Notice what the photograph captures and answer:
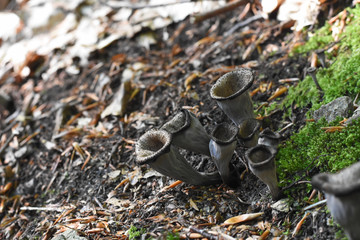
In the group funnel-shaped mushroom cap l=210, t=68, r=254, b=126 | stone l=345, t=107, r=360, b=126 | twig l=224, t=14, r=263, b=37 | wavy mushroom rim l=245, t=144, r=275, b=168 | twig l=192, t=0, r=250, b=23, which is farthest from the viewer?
twig l=192, t=0, r=250, b=23

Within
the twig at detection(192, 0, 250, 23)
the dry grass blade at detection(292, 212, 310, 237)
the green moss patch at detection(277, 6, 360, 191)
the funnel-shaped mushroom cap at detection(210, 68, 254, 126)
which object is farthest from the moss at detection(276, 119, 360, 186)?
the twig at detection(192, 0, 250, 23)

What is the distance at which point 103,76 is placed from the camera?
17.7ft

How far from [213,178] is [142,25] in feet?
12.1

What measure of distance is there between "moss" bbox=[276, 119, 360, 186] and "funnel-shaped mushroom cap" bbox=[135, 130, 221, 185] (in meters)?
0.66

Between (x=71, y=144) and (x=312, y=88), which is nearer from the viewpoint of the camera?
(x=312, y=88)

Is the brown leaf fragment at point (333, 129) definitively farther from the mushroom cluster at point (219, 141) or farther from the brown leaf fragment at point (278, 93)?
the brown leaf fragment at point (278, 93)

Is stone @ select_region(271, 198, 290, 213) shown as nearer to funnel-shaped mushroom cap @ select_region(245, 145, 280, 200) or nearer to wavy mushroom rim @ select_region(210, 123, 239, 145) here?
funnel-shaped mushroom cap @ select_region(245, 145, 280, 200)

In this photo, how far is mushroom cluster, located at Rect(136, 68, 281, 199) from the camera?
2707 millimetres

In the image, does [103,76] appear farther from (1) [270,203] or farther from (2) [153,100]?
(1) [270,203]

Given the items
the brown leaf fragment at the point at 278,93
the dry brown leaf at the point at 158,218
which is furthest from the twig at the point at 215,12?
the dry brown leaf at the point at 158,218

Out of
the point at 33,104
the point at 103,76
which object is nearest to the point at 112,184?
the point at 103,76

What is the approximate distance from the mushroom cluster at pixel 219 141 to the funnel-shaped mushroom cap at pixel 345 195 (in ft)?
2.14

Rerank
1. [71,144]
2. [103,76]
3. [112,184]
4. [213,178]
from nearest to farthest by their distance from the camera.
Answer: [213,178] < [112,184] < [71,144] < [103,76]

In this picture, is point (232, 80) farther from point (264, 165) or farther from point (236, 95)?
point (264, 165)
